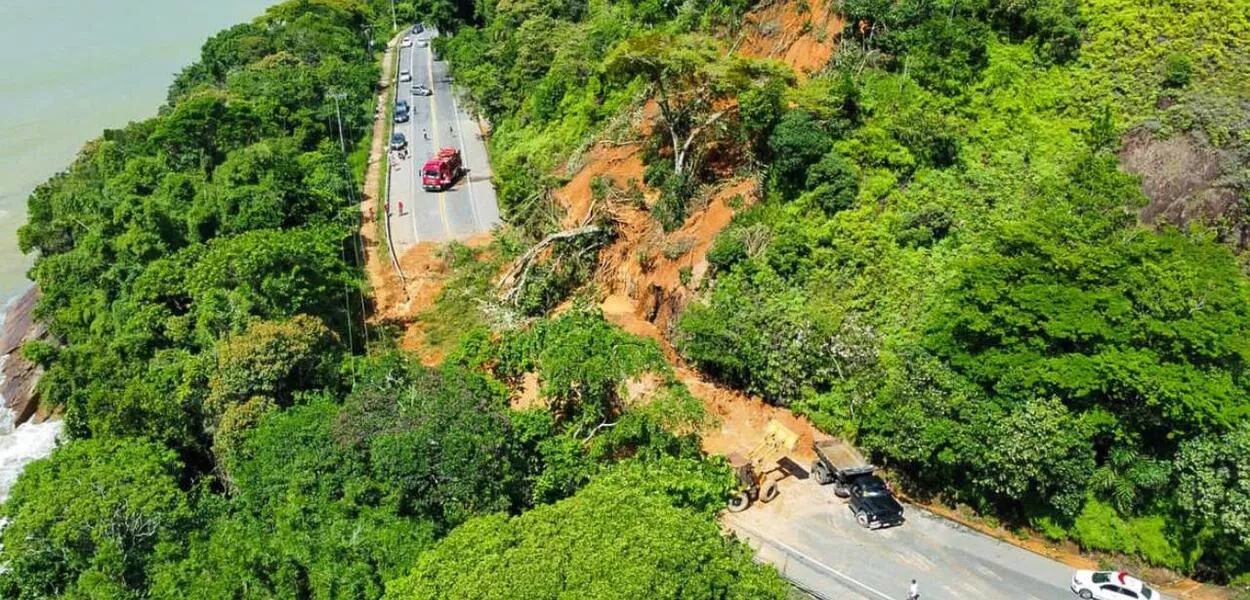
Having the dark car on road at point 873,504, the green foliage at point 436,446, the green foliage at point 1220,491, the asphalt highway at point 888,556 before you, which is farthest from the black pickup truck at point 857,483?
the green foliage at point 436,446

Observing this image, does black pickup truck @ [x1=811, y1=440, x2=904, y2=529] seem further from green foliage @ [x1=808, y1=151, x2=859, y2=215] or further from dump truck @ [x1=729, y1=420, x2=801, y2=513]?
green foliage @ [x1=808, y1=151, x2=859, y2=215]

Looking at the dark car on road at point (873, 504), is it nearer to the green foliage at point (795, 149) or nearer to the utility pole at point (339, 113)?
the green foliage at point (795, 149)

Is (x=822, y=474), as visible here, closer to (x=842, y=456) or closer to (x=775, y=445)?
(x=842, y=456)

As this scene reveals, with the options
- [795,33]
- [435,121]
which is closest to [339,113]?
[435,121]

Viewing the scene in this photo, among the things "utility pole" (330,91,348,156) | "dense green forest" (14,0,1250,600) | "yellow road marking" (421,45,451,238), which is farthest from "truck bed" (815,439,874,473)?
"utility pole" (330,91,348,156)

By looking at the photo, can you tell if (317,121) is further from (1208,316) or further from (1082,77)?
(1208,316)
